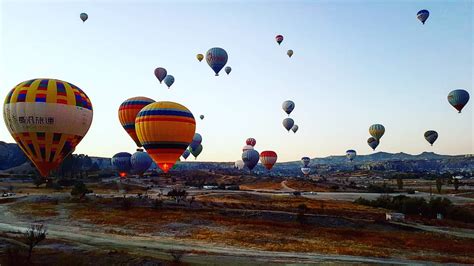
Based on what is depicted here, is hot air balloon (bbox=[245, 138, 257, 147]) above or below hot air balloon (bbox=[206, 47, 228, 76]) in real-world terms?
below

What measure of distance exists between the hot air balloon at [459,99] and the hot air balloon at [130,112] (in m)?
67.9

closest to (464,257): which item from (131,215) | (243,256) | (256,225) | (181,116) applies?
(243,256)

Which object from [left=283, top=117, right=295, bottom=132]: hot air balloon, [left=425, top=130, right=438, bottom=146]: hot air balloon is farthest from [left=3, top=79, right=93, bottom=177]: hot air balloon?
[left=425, top=130, right=438, bottom=146]: hot air balloon

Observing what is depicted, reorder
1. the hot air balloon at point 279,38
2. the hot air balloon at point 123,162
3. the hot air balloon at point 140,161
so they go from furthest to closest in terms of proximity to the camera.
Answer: the hot air balloon at point 123,162 < the hot air balloon at point 279,38 < the hot air balloon at point 140,161

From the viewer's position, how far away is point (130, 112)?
6631 cm

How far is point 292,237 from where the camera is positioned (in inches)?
1545

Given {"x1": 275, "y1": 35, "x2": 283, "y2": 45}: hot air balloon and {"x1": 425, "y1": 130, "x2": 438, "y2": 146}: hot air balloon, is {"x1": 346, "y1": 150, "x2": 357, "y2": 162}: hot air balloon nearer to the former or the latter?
{"x1": 425, "y1": 130, "x2": 438, "y2": 146}: hot air balloon

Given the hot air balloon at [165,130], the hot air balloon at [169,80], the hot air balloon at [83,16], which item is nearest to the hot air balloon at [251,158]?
the hot air balloon at [169,80]

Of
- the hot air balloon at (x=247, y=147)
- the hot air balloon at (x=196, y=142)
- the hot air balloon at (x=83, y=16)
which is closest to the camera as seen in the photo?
the hot air balloon at (x=83, y=16)

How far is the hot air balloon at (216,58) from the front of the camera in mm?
76000

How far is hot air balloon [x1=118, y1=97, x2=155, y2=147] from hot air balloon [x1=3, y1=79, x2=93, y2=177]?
2344cm

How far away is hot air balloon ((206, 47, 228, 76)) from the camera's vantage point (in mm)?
76000

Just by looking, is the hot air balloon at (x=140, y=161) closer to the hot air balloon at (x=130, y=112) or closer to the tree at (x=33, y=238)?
the hot air balloon at (x=130, y=112)

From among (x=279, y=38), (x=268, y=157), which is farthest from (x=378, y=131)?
(x=279, y=38)
